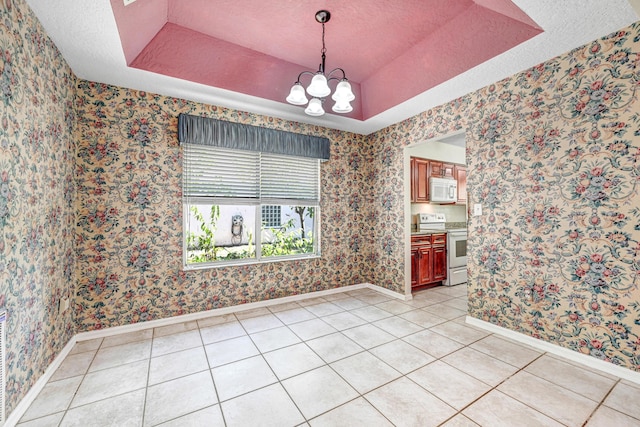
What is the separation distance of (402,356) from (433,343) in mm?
430

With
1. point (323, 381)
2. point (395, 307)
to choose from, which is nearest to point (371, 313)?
point (395, 307)

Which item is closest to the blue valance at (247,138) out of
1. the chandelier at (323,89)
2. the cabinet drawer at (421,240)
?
the chandelier at (323,89)

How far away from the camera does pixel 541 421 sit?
1.55 metres

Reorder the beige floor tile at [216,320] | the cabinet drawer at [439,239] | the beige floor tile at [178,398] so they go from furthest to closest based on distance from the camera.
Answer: the cabinet drawer at [439,239]
the beige floor tile at [216,320]
the beige floor tile at [178,398]

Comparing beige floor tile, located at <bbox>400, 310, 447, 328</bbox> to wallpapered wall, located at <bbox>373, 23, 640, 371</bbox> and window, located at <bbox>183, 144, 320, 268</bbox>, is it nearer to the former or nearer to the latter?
wallpapered wall, located at <bbox>373, 23, 640, 371</bbox>

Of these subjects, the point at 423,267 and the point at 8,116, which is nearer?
the point at 8,116

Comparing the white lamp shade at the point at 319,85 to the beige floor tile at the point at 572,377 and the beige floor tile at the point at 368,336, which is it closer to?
the beige floor tile at the point at 368,336

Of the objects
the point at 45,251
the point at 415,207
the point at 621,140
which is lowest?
the point at 45,251

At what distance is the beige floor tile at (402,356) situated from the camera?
212 cm

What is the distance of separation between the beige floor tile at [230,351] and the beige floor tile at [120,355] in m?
0.54

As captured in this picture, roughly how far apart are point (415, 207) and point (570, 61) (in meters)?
3.05

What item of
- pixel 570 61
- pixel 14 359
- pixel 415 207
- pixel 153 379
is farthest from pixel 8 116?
pixel 415 207

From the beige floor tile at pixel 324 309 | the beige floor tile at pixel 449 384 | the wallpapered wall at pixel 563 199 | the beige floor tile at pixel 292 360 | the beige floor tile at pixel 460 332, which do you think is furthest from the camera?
the beige floor tile at pixel 324 309

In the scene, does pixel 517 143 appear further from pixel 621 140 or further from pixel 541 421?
pixel 541 421
